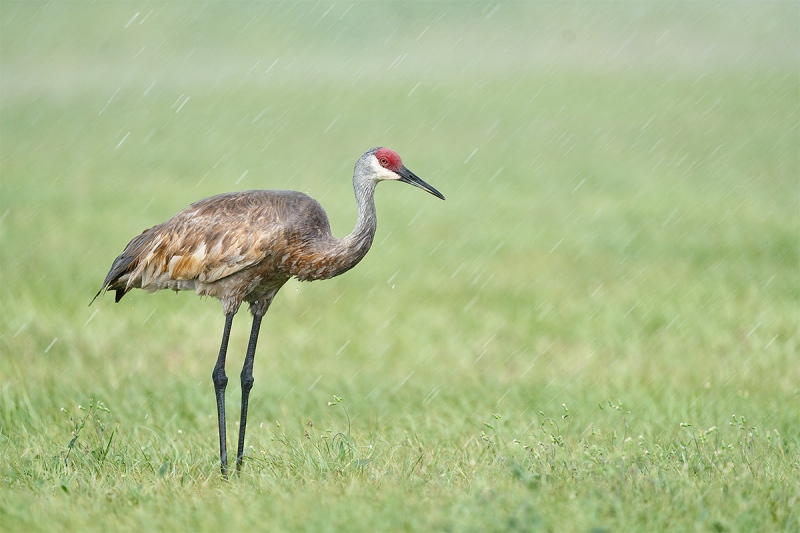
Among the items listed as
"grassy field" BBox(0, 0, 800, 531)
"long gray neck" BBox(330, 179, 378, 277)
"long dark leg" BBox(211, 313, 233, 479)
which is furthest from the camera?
"long gray neck" BBox(330, 179, 378, 277)

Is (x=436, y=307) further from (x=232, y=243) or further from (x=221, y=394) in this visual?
(x=232, y=243)

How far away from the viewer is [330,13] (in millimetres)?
41156

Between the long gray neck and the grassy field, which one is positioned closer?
the grassy field

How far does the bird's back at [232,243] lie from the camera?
6211mm

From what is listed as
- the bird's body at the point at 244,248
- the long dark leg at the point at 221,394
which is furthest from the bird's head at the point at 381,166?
the long dark leg at the point at 221,394

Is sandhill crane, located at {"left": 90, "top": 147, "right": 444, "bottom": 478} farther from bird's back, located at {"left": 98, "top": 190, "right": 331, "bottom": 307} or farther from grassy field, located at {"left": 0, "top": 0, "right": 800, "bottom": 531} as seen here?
grassy field, located at {"left": 0, "top": 0, "right": 800, "bottom": 531}

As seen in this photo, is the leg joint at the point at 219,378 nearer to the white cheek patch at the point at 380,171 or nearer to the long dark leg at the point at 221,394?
the long dark leg at the point at 221,394

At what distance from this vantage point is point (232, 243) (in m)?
6.21

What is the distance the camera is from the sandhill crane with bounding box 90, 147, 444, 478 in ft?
20.3

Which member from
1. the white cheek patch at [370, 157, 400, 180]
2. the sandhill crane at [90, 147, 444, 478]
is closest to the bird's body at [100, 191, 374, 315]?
the sandhill crane at [90, 147, 444, 478]

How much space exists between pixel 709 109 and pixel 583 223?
36.7 ft

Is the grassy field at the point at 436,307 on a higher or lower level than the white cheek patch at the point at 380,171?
lower

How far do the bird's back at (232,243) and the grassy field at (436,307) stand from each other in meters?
0.91

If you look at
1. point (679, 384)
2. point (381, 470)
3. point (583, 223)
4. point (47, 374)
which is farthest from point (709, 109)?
point (381, 470)
